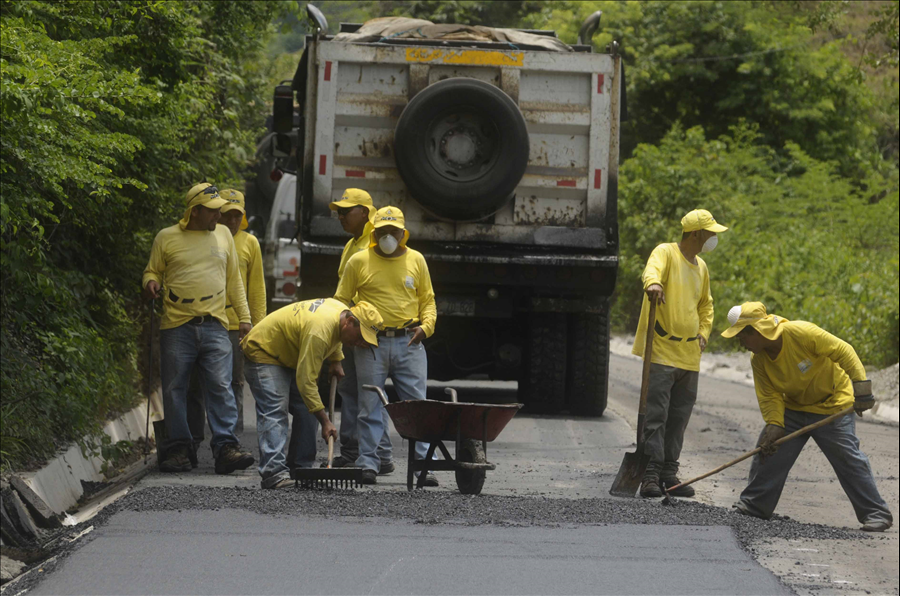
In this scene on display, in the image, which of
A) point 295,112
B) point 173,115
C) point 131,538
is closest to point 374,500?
point 131,538

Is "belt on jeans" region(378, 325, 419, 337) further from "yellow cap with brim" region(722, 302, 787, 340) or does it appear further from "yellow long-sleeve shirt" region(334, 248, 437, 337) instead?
"yellow cap with brim" region(722, 302, 787, 340)

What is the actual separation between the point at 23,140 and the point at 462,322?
5.33 m

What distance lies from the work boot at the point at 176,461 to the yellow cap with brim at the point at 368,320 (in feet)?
4.91

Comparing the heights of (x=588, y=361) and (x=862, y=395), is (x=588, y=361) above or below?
below

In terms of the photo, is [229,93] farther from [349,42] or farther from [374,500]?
[374,500]

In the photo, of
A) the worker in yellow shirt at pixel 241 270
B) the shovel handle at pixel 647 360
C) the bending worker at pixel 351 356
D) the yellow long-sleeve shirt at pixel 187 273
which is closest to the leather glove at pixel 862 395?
the shovel handle at pixel 647 360

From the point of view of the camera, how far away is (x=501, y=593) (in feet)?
16.5

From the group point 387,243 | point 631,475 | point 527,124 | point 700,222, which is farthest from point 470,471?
point 527,124

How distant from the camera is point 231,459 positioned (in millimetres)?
7625

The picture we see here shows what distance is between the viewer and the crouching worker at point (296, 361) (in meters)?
6.89

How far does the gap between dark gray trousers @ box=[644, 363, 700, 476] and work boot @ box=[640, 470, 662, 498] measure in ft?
0.11

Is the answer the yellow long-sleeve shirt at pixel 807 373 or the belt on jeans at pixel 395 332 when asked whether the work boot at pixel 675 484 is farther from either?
the belt on jeans at pixel 395 332

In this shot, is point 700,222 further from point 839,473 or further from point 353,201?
point 353,201

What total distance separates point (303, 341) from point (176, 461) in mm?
1380
